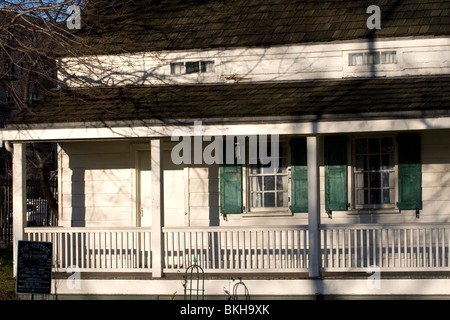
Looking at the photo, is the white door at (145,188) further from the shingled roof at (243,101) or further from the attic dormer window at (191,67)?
the attic dormer window at (191,67)

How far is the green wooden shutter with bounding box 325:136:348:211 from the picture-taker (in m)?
11.8

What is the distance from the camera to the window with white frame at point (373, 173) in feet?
39.2

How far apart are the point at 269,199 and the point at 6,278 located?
214 inches

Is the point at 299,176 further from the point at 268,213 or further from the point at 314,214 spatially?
the point at 314,214

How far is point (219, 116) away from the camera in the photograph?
34.8 feet

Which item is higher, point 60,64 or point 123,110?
point 60,64

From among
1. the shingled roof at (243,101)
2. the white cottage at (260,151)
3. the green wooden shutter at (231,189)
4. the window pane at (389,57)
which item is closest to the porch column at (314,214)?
the white cottage at (260,151)

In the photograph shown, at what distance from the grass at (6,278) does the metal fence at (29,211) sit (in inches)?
89.0

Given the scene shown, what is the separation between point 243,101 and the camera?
11141 millimetres

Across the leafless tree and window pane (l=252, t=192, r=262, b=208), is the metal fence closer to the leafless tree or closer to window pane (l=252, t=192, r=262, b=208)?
the leafless tree

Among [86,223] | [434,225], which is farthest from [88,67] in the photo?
[434,225]

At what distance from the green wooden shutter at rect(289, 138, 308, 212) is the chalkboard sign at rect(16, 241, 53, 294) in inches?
182
